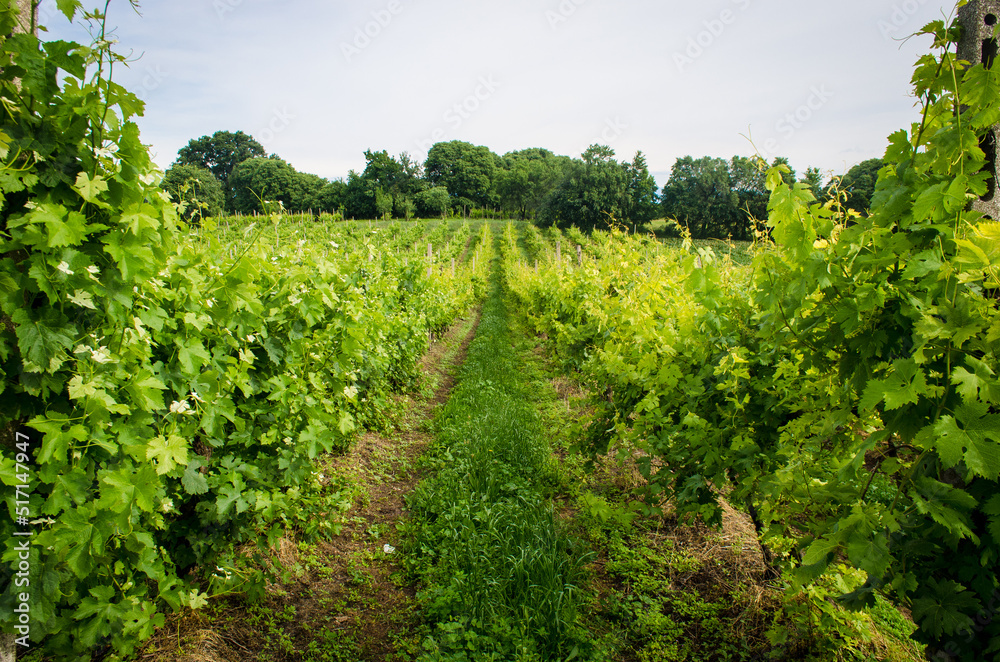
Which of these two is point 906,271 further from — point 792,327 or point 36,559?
point 36,559

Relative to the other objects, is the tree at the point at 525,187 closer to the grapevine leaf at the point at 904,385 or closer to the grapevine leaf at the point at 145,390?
the grapevine leaf at the point at 145,390

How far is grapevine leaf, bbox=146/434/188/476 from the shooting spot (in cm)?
208

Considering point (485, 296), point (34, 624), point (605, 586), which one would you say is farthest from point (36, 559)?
point (485, 296)

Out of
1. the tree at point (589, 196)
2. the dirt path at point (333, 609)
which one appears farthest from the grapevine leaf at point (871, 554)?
the tree at point (589, 196)

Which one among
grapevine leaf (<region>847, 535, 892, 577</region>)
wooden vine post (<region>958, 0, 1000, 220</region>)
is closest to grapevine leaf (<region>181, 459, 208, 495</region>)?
grapevine leaf (<region>847, 535, 892, 577</region>)

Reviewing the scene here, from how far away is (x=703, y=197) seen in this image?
51.9 metres

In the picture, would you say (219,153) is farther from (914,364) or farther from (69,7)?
(914,364)

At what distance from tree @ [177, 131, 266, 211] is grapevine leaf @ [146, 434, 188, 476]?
8548 centimetres

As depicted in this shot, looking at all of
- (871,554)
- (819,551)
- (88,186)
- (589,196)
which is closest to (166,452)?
(88,186)

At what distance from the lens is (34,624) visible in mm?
1851

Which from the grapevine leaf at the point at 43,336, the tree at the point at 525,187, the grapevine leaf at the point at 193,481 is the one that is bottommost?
the grapevine leaf at the point at 193,481

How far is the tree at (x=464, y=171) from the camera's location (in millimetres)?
84938

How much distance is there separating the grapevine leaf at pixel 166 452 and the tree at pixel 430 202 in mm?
62472

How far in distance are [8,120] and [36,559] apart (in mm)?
1630
